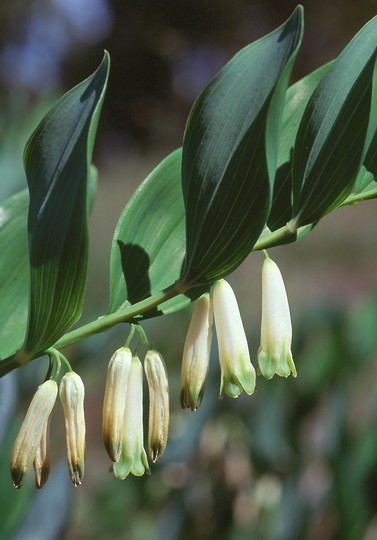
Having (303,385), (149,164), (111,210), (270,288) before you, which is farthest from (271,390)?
(149,164)

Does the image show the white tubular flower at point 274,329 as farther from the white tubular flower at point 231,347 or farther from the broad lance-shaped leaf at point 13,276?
the broad lance-shaped leaf at point 13,276

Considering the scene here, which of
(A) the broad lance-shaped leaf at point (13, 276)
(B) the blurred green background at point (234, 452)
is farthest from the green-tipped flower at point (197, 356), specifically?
(B) the blurred green background at point (234, 452)

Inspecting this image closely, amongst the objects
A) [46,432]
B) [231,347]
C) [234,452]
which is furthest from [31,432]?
[234,452]

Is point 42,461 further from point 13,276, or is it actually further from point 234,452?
point 234,452

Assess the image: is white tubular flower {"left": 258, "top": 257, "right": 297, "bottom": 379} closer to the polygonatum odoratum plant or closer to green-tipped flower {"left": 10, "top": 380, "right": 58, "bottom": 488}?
the polygonatum odoratum plant

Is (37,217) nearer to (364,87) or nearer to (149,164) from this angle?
(364,87)

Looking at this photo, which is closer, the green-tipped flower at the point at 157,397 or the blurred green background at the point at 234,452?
the green-tipped flower at the point at 157,397

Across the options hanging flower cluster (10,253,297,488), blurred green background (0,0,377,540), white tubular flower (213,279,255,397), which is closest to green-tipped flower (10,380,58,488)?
hanging flower cluster (10,253,297,488)
